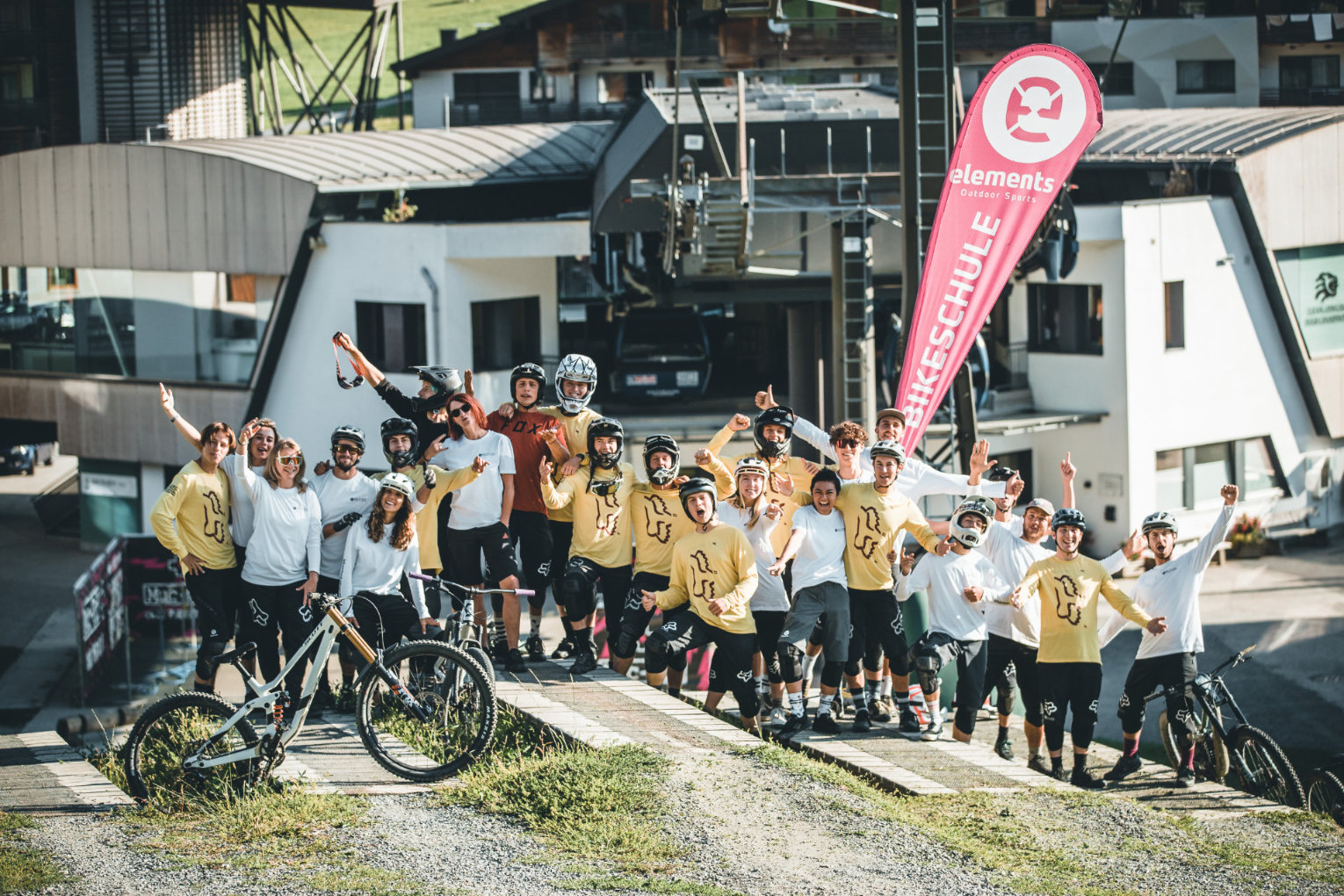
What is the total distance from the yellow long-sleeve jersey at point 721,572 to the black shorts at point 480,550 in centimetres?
133

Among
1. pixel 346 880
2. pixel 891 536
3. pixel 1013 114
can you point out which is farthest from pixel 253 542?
pixel 1013 114

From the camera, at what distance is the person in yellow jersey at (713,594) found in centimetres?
1052

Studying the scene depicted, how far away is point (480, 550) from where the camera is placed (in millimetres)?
11406

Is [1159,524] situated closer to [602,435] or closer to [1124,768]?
[1124,768]

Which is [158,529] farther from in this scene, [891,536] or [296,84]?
[296,84]

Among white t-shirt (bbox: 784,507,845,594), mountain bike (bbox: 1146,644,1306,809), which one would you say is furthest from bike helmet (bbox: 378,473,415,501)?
mountain bike (bbox: 1146,644,1306,809)

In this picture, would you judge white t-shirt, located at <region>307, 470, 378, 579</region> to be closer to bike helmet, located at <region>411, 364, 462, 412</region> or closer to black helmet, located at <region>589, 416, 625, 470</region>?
bike helmet, located at <region>411, 364, 462, 412</region>

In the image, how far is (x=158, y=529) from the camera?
10.3m

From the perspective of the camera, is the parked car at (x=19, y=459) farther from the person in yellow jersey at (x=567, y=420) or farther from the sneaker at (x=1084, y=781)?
the sneaker at (x=1084, y=781)

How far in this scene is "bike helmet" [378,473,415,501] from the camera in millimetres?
9867

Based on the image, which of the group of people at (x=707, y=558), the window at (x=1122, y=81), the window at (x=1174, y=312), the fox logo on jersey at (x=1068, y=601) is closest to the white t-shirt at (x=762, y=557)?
the group of people at (x=707, y=558)

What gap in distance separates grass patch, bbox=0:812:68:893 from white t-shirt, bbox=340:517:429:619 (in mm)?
2234

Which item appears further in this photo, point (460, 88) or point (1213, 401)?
point (460, 88)

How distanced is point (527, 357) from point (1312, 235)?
14.3 meters
